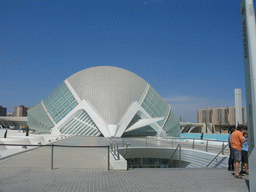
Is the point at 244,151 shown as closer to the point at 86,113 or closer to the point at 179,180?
the point at 179,180

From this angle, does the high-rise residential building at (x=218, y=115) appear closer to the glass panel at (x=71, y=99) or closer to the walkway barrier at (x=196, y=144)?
the glass panel at (x=71, y=99)

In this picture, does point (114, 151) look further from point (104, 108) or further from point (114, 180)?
point (104, 108)

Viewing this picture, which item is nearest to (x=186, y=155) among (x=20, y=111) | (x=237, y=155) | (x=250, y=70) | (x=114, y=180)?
(x=237, y=155)

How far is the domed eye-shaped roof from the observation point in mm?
31969

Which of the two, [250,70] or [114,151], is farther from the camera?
[114,151]

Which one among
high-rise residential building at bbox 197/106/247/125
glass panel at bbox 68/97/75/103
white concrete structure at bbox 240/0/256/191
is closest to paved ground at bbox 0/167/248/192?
white concrete structure at bbox 240/0/256/191

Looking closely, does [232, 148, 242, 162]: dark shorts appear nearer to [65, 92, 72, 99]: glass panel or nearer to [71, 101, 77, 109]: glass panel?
[71, 101, 77, 109]: glass panel

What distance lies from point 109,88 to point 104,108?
382 cm

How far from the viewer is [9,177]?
6.16 m

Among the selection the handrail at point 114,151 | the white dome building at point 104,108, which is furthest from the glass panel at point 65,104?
the handrail at point 114,151

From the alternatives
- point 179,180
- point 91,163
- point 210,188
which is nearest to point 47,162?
point 91,163

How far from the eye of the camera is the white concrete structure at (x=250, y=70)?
5.05 m

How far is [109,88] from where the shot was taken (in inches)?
1361

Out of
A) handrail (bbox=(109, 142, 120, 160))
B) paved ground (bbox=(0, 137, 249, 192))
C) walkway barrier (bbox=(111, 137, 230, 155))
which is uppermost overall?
handrail (bbox=(109, 142, 120, 160))
